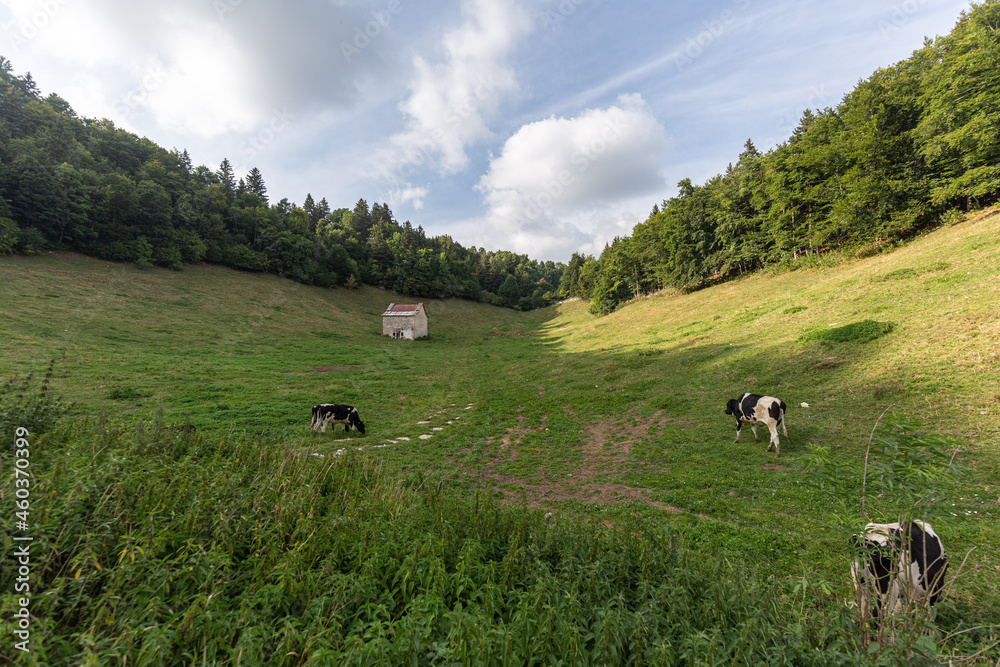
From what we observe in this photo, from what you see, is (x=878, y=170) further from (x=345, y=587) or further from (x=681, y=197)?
(x=345, y=587)

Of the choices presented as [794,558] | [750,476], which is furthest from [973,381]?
[794,558]

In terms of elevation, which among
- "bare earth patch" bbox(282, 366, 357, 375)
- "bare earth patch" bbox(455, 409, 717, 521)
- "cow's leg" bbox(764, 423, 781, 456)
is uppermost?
"bare earth patch" bbox(282, 366, 357, 375)

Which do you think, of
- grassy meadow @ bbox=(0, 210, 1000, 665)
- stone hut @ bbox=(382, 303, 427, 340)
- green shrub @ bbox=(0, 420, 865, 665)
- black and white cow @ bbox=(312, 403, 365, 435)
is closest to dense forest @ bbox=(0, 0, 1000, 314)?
grassy meadow @ bbox=(0, 210, 1000, 665)

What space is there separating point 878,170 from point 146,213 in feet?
292

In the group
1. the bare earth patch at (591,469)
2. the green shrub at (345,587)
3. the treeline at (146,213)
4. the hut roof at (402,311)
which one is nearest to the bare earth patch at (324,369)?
the bare earth patch at (591,469)

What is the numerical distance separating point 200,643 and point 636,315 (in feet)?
153

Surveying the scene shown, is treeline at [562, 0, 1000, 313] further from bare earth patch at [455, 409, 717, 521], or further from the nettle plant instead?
the nettle plant

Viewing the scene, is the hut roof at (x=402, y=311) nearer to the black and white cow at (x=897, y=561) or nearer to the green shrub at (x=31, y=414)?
the green shrub at (x=31, y=414)

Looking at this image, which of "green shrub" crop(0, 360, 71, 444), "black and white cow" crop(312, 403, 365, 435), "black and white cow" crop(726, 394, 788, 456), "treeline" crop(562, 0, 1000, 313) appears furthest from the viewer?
"treeline" crop(562, 0, 1000, 313)

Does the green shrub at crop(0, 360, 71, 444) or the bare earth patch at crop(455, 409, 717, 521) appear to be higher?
the green shrub at crop(0, 360, 71, 444)

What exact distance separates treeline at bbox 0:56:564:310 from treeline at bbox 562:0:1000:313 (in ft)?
214

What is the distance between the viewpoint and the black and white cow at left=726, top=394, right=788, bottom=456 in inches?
422

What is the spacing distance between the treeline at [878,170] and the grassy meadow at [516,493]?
13.0 ft

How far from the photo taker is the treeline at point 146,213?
42.2 m
